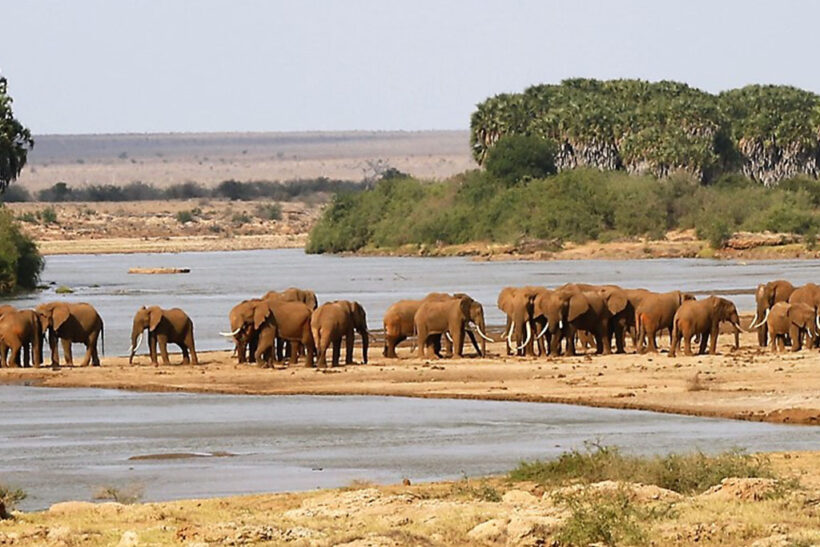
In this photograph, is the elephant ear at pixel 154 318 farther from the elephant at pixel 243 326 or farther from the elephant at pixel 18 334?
the elephant at pixel 18 334

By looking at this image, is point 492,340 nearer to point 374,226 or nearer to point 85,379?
point 85,379

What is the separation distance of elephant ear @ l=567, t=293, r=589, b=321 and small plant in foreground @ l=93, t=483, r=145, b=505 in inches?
546

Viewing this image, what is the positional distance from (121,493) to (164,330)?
561 inches

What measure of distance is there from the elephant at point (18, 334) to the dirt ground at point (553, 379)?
57cm

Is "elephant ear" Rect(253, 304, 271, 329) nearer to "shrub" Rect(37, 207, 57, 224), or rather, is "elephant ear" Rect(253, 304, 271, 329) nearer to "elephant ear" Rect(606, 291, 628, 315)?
"elephant ear" Rect(606, 291, 628, 315)

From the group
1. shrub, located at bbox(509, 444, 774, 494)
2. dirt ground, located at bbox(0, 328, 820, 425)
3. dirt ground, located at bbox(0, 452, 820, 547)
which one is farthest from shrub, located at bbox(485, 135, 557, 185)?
dirt ground, located at bbox(0, 452, 820, 547)

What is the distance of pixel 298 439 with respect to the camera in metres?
20.2

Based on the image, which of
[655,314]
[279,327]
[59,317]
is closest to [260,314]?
[279,327]

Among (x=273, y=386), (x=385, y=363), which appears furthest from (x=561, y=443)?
(x=385, y=363)

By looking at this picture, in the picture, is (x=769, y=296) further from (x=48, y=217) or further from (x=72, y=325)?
(x=48, y=217)

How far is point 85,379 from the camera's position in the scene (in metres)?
27.6

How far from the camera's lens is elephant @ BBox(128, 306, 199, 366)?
2972 centimetres

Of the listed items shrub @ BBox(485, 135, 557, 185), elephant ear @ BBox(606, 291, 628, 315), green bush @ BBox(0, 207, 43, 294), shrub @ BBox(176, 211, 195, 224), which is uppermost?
shrub @ BBox(485, 135, 557, 185)

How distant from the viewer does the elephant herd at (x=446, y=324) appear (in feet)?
93.5
